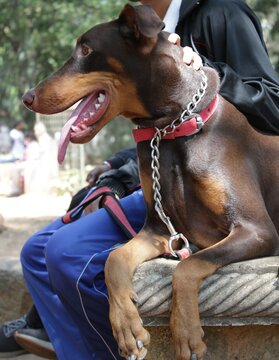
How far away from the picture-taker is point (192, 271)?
255 centimetres

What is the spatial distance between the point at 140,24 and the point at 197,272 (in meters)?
1.06

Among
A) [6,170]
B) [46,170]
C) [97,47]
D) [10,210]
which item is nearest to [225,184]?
[97,47]

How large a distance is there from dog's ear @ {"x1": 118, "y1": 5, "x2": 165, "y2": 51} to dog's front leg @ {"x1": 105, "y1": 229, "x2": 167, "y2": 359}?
0.89 m

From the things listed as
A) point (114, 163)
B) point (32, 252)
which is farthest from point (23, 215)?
point (32, 252)

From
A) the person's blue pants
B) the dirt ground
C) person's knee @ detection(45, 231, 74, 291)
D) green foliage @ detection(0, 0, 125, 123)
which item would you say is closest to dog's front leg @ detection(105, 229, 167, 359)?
the person's blue pants

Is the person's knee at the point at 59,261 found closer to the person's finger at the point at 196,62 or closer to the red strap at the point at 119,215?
the red strap at the point at 119,215

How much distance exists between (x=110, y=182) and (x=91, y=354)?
3.40 feet

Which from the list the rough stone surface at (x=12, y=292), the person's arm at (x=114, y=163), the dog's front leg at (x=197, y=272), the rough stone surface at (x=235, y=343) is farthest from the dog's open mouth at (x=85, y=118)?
the rough stone surface at (x=12, y=292)

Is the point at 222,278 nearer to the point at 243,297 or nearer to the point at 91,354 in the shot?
the point at 243,297

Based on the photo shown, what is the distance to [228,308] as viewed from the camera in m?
2.56

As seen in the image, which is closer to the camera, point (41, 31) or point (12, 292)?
point (12, 292)

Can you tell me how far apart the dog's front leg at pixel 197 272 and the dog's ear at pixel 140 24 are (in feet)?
2.89

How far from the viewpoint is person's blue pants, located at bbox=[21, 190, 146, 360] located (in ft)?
10.1

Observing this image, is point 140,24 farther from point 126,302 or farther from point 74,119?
point 126,302
